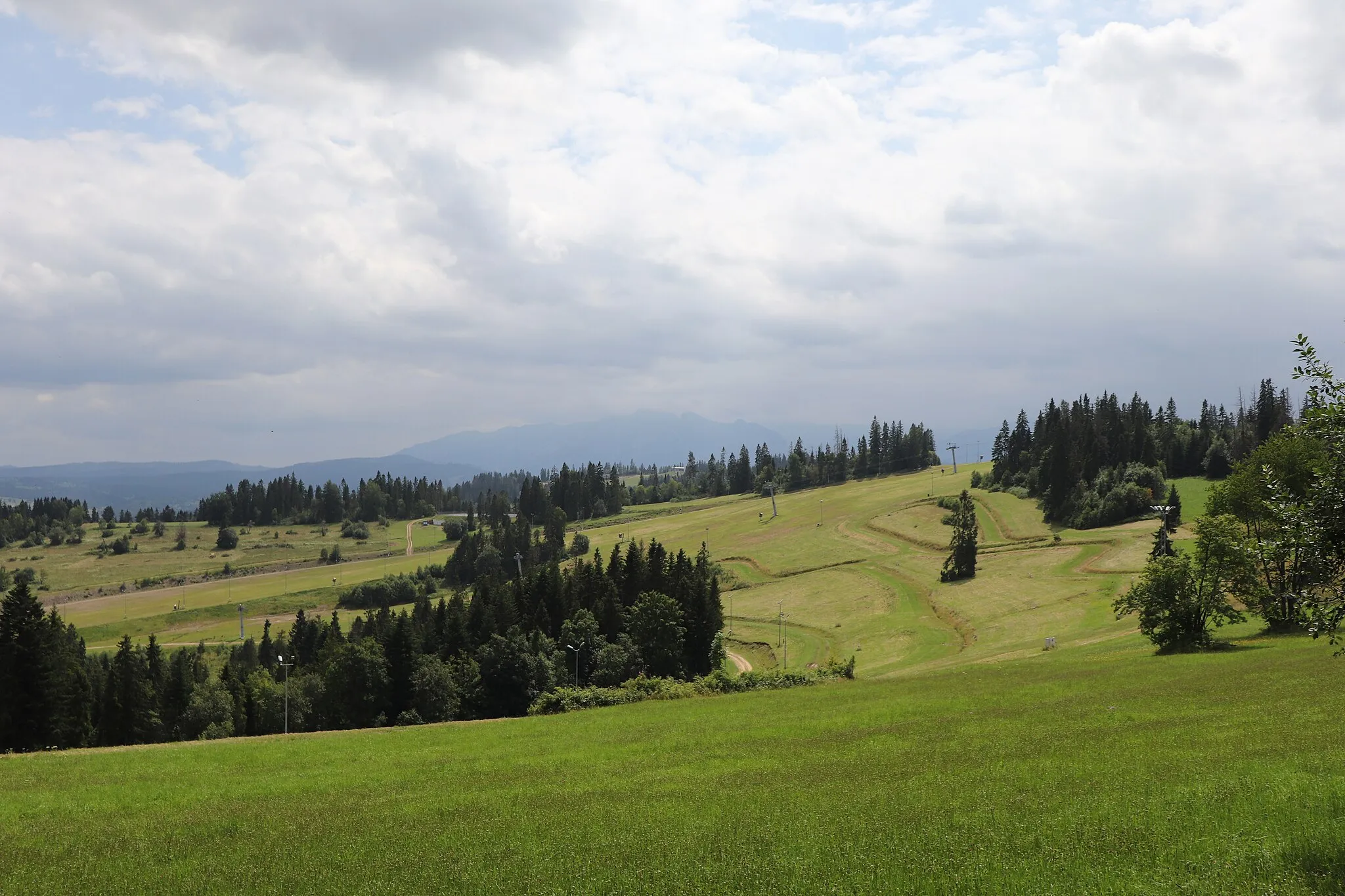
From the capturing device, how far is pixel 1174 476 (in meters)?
194

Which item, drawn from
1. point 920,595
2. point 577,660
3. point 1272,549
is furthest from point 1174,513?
point 1272,549

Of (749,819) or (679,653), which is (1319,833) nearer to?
(749,819)

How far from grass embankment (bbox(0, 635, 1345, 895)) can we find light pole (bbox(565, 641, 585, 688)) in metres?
60.6

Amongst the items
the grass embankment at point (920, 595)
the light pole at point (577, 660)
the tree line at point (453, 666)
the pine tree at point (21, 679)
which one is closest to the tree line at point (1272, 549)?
the grass embankment at point (920, 595)

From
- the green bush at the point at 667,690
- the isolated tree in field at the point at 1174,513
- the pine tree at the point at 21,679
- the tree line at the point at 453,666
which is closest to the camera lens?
the green bush at the point at 667,690

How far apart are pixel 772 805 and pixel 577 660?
Result: 269 feet

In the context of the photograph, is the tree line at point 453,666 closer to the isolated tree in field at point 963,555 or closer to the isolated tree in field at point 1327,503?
the isolated tree in field at point 963,555

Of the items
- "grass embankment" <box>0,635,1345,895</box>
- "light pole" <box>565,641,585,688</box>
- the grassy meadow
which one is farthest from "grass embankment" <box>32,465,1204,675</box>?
"grass embankment" <box>0,635,1345,895</box>

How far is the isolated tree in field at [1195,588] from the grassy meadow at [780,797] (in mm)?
4200

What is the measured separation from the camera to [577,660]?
104m

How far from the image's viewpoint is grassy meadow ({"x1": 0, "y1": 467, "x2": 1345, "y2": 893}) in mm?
18906

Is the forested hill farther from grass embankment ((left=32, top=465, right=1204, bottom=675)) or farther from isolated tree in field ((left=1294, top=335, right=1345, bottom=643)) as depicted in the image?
isolated tree in field ((left=1294, top=335, right=1345, bottom=643))

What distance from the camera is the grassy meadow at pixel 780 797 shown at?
62.0ft

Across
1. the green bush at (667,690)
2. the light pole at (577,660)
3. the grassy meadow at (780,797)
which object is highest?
the grassy meadow at (780,797)
